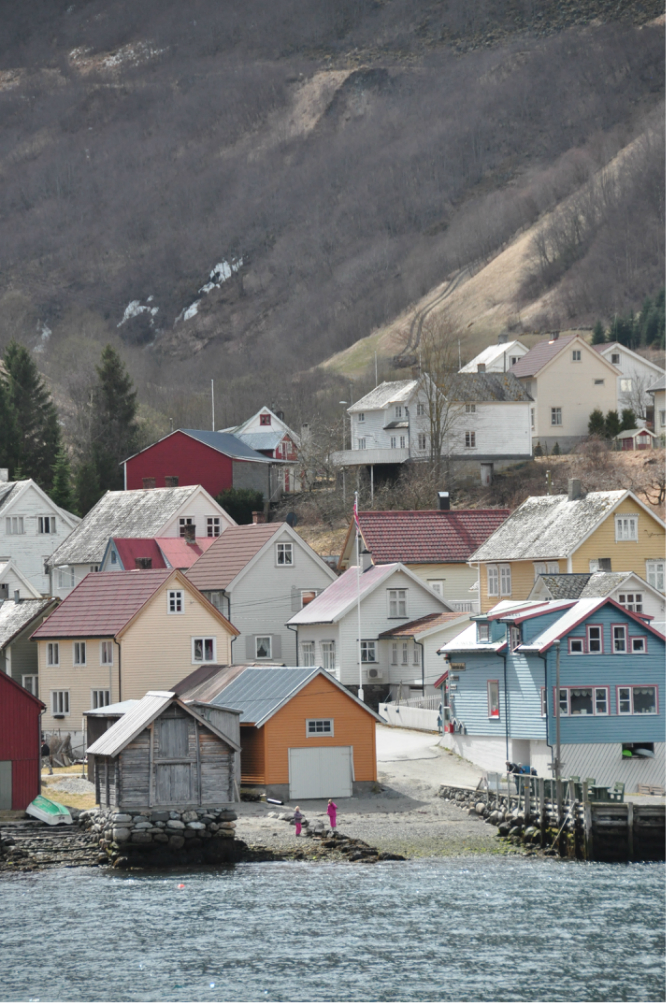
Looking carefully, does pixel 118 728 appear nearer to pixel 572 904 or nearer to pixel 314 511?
pixel 572 904

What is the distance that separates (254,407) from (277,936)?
431 feet

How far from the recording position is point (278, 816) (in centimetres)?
5488

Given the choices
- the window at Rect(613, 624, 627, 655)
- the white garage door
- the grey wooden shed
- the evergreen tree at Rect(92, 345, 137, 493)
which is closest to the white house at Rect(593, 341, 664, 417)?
the evergreen tree at Rect(92, 345, 137, 493)

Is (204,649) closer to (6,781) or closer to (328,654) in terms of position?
(328,654)

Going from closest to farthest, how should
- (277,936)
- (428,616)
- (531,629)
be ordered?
(277,936) < (531,629) < (428,616)

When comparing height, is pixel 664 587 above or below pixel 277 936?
above

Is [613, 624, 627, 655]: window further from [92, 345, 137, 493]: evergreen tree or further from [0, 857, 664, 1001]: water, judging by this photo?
[92, 345, 137, 493]: evergreen tree

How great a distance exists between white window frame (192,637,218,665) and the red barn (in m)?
13.0

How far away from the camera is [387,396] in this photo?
11938 centimetres

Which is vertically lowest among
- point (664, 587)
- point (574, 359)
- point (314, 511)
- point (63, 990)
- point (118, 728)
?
point (63, 990)

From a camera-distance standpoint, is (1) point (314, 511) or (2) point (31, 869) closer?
(2) point (31, 869)

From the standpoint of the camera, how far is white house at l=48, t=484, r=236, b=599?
303ft

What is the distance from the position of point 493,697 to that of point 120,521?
38733 millimetres

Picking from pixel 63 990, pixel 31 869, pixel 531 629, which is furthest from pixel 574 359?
pixel 63 990
